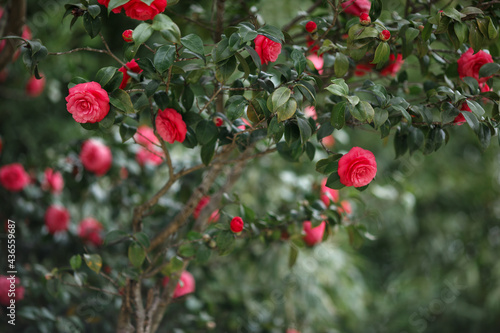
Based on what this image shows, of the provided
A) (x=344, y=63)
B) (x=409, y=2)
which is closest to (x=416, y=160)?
(x=409, y=2)

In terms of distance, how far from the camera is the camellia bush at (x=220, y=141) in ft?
1.66

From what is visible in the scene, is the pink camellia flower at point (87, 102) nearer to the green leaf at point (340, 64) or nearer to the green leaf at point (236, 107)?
the green leaf at point (236, 107)

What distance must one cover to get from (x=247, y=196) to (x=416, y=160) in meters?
0.74

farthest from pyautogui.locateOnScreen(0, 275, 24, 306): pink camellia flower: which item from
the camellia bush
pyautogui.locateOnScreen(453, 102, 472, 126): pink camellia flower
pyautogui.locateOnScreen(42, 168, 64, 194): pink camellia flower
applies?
pyautogui.locateOnScreen(453, 102, 472, 126): pink camellia flower

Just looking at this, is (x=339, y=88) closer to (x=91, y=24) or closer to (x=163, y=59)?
(x=163, y=59)

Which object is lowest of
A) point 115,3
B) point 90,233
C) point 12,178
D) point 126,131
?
point 90,233

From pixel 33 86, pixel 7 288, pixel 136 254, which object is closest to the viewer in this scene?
pixel 136 254

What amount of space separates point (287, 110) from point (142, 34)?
17cm

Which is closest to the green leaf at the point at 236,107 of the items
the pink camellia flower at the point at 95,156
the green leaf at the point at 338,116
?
the green leaf at the point at 338,116

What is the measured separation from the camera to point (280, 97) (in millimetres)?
461

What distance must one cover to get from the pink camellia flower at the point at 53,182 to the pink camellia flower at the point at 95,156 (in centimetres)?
12

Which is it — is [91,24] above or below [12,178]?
above

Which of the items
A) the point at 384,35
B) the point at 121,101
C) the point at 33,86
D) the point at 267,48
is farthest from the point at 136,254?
the point at 33,86

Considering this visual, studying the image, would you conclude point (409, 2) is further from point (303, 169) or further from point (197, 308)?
point (303, 169)
